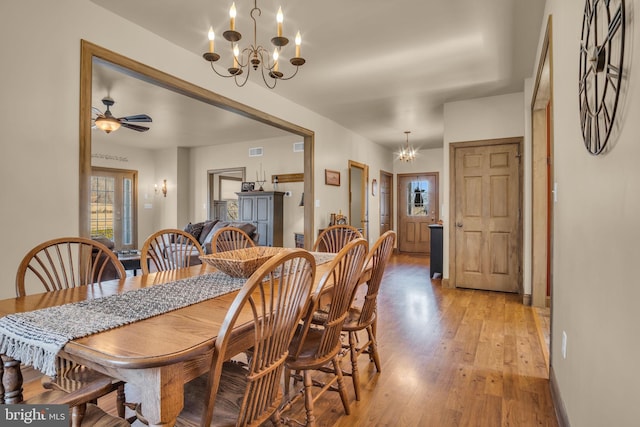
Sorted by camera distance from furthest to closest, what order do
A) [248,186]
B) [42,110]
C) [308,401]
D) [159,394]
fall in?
[248,186]
[42,110]
[308,401]
[159,394]

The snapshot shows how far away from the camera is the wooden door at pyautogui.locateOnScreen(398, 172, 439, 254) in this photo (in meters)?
8.70

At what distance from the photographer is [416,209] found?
29.1 ft

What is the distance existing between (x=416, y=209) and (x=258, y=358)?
8.13 m

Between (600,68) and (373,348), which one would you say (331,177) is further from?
(600,68)

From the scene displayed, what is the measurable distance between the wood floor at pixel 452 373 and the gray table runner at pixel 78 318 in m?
0.90

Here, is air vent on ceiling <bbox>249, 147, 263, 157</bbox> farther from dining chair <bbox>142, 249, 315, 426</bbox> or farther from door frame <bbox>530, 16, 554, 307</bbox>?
dining chair <bbox>142, 249, 315, 426</bbox>

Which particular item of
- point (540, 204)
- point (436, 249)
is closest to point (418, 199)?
point (436, 249)

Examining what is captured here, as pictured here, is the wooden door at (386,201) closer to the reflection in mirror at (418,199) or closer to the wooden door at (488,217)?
the reflection in mirror at (418,199)

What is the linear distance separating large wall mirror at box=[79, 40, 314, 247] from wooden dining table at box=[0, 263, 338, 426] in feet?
4.92

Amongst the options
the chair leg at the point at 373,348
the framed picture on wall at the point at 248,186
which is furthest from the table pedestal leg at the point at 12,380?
the framed picture on wall at the point at 248,186

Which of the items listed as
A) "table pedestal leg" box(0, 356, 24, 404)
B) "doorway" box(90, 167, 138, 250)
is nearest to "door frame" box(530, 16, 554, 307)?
"table pedestal leg" box(0, 356, 24, 404)

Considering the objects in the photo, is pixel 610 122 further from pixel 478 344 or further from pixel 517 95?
pixel 517 95

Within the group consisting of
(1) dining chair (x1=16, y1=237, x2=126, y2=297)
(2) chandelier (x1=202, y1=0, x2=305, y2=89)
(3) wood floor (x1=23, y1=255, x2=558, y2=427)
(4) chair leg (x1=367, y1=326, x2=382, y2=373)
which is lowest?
(3) wood floor (x1=23, y1=255, x2=558, y2=427)

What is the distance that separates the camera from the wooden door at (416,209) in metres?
8.70
